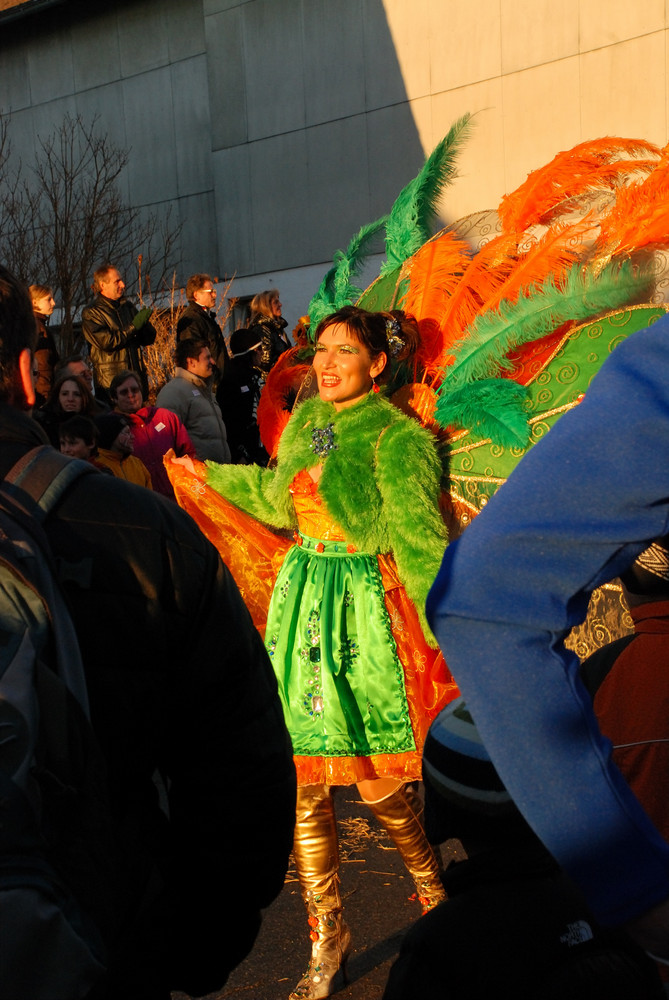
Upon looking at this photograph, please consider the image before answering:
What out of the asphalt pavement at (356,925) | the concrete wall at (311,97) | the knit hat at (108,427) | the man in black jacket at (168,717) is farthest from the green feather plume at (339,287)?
the concrete wall at (311,97)

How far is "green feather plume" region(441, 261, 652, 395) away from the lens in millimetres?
3453

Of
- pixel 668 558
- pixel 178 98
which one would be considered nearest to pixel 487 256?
pixel 668 558

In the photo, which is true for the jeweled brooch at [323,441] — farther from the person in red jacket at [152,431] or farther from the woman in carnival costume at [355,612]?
the person in red jacket at [152,431]

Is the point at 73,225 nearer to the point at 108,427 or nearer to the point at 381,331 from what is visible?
the point at 108,427

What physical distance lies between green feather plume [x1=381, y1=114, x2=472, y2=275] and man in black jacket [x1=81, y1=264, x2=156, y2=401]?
383 centimetres

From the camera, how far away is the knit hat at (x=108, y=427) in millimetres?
6066

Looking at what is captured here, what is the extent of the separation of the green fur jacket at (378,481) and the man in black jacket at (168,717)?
6.10 ft

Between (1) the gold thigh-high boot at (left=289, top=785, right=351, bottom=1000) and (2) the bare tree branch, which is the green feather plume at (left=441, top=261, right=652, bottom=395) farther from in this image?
(2) the bare tree branch

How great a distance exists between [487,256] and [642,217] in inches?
29.8

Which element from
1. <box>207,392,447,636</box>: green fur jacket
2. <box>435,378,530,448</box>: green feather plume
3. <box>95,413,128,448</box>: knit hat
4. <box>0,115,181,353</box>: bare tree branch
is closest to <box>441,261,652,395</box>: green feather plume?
<box>435,378,530,448</box>: green feather plume

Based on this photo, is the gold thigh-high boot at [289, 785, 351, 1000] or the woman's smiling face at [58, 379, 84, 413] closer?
the gold thigh-high boot at [289, 785, 351, 1000]

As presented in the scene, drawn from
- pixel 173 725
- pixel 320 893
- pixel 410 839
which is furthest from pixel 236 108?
pixel 173 725

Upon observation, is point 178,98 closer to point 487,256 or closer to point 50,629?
point 487,256

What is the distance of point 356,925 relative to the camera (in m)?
3.65
